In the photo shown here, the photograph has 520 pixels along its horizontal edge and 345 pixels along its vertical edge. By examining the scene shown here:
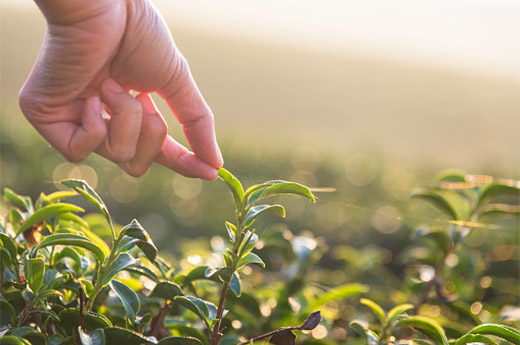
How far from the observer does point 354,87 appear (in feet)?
58.7

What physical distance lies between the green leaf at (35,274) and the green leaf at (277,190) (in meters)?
0.33

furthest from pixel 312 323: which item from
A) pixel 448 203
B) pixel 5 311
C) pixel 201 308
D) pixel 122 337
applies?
pixel 448 203

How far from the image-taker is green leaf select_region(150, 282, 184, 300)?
2.89 feet

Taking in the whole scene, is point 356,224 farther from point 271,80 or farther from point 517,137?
point 271,80

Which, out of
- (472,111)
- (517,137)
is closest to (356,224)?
(517,137)

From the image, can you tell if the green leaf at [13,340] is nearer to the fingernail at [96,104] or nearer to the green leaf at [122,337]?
the green leaf at [122,337]

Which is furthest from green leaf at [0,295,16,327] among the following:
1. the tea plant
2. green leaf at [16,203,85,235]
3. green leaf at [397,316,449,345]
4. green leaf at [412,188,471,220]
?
green leaf at [412,188,471,220]

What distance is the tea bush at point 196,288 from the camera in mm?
819

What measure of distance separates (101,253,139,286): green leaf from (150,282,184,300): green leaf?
83mm

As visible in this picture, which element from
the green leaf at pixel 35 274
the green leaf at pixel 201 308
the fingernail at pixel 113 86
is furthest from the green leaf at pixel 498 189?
the green leaf at pixel 35 274

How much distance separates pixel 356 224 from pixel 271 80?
13.9 m

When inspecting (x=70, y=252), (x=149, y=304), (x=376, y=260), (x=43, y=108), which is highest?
(x=43, y=108)

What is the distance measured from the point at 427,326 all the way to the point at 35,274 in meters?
0.64

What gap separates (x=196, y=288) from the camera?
1.19 meters
